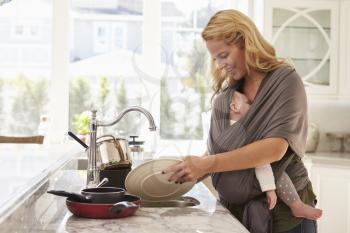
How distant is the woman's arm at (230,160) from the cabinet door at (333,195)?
242cm

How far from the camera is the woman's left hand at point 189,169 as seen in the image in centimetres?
172

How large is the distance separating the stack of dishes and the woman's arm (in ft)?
0.21

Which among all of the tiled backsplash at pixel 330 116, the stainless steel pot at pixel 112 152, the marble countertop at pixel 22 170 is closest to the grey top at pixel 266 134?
the stainless steel pot at pixel 112 152

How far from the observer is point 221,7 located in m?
5.04

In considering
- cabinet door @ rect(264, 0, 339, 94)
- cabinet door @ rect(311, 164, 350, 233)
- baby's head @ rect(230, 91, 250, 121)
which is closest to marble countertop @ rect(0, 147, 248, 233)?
baby's head @ rect(230, 91, 250, 121)

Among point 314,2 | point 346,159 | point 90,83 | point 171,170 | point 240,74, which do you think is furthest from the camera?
point 90,83

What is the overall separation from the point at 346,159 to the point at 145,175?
101 inches

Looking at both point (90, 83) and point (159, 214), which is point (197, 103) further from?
point (159, 214)

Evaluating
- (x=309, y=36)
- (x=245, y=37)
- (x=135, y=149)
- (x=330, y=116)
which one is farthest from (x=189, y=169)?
(x=330, y=116)

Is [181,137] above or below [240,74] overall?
below

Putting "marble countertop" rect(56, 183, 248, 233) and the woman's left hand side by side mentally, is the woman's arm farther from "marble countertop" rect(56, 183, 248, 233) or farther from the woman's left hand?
"marble countertop" rect(56, 183, 248, 233)

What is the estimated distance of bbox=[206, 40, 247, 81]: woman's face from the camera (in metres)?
1.89

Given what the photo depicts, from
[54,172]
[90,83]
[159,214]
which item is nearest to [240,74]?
[159,214]

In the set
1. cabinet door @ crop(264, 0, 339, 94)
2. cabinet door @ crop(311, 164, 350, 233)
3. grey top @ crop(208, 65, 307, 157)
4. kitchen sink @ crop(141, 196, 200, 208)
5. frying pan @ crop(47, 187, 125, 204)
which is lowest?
cabinet door @ crop(311, 164, 350, 233)
